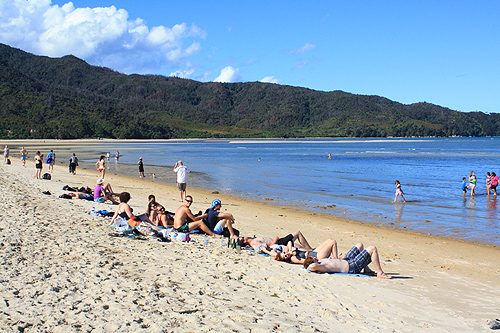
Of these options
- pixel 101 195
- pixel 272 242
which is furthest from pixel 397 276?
pixel 101 195

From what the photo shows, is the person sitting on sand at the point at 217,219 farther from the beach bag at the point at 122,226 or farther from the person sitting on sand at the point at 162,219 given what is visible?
the beach bag at the point at 122,226

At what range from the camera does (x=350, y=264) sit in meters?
6.90

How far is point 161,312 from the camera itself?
4.45m

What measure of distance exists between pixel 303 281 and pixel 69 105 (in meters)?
134

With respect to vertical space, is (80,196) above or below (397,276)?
above

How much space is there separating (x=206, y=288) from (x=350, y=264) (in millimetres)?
2784

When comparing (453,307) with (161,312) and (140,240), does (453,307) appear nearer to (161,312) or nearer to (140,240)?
(161,312)

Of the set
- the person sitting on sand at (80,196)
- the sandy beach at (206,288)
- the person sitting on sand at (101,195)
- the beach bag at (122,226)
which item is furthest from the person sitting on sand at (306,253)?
the person sitting on sand at (80,196)

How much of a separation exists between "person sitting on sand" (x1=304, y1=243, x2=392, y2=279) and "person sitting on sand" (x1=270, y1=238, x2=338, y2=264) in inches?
10.8

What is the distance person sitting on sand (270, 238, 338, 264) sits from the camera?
7.21 meters

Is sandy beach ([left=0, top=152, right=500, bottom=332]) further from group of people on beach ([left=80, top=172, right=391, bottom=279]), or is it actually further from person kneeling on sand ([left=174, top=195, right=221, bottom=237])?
person kneeling on sand ([left=174, top=195, right=221, bottom=237])

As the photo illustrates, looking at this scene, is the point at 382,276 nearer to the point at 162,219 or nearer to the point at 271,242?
the point at 271,242

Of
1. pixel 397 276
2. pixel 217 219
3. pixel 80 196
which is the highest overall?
pixel 217 219

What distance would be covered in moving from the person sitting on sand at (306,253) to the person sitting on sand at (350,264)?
0.27 meters
